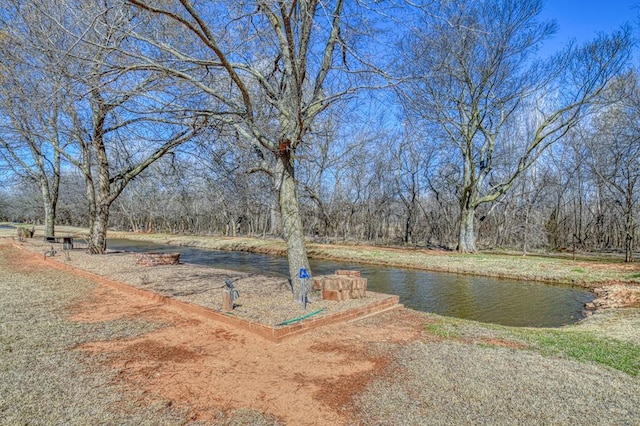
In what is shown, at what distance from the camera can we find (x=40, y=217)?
6831cm

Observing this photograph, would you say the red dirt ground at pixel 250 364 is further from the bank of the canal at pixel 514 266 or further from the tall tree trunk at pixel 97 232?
the bank of the canal at pixel 514 266

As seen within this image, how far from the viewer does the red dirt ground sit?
3.04m

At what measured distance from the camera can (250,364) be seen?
3.87 m

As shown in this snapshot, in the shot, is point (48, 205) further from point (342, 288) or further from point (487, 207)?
point (487, 207)

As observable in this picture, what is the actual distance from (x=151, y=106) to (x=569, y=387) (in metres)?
6.80

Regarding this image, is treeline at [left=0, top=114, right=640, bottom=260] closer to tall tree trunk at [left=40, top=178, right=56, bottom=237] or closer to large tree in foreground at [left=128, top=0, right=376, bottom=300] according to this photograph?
tall tree trunk at [left=40, top=178, right=56, bottom=237]

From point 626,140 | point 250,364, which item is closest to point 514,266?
point 626,140

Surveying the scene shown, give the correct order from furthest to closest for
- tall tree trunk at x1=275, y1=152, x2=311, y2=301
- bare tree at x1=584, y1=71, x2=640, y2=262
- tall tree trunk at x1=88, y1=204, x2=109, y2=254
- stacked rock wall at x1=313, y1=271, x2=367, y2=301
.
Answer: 1. bare tree at x1=584, y1=71, x2=640, y2=262
2. tall tree trunk at x1=88, y1=204, x2=109, y2=254
3. tall tree trunk at x1=275, y1=152, x2=311, y2=301
4. stacked rock wall at x1=313, y1=271, x2=367, y2=301

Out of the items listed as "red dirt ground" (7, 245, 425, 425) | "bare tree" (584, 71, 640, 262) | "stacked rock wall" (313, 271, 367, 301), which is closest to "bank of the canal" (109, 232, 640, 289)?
"bare tree" (584, 71, 640, 262)

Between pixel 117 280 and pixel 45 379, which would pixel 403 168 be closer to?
pixel 117 280

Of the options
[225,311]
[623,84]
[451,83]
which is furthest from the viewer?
[451,83]

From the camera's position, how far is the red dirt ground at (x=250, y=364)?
304 cm

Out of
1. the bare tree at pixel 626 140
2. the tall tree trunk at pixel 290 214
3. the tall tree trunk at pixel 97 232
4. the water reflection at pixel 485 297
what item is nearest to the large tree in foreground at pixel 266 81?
the tall tree trunk at pixel 290 214

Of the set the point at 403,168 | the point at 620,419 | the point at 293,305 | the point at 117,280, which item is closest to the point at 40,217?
the point at 403,168
